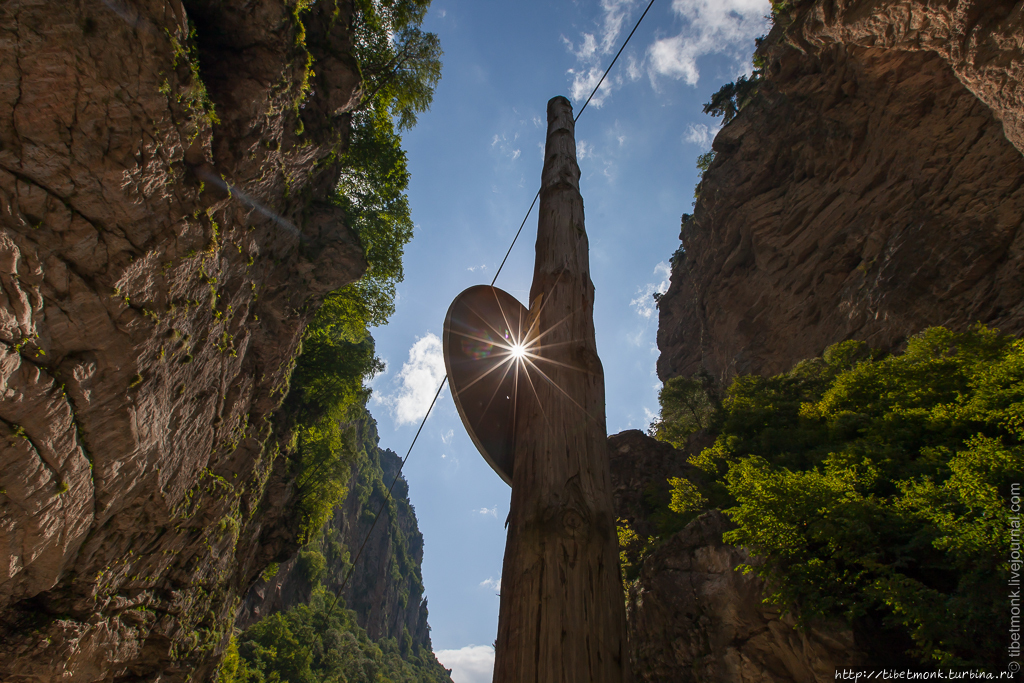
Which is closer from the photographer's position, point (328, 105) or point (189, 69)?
point (189, 69)

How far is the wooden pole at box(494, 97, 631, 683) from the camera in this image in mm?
1276

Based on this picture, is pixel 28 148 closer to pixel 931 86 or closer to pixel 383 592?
pixel 931 86

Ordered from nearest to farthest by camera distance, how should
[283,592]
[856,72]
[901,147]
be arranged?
[901,147], [856,72], [283,592]

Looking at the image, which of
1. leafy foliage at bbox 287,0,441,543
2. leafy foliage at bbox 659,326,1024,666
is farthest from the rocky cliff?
leafy foliage at bbox 287,0,441,543

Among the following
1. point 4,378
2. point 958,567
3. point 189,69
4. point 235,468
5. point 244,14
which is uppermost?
point 244,14

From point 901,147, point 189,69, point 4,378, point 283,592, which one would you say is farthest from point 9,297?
point 283,592

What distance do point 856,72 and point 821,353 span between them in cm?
1379

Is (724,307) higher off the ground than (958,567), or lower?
higher

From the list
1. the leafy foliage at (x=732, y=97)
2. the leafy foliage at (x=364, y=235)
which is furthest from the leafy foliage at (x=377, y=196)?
the leafy foliage at (x=732, y=97)

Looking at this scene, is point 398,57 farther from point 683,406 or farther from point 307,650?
point 307,650

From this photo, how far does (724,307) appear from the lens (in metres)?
30.2

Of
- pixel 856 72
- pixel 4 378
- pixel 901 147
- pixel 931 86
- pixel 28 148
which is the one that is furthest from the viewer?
pixel 856 72

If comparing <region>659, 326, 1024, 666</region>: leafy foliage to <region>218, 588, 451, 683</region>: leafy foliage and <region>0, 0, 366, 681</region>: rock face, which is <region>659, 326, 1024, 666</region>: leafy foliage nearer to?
<region>0, 0, 366, 681</region>: rock face

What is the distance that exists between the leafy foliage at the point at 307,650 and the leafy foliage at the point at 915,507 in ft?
83.0
